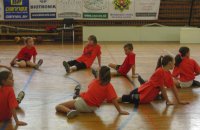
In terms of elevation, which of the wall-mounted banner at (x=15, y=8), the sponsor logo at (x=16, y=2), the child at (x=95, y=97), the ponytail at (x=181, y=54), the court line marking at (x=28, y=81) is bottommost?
the court line marking at (x=28, y=81)

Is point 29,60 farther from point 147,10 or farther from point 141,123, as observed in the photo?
point 147,10

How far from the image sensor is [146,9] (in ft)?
48.5

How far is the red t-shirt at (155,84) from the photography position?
5277mm

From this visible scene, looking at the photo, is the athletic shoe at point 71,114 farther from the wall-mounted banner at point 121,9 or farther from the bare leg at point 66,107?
the wall-mounted banner at point 121,9

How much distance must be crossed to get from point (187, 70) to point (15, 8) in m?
9.48

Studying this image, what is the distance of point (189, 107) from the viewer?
5328 mm

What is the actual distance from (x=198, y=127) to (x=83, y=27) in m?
10.5

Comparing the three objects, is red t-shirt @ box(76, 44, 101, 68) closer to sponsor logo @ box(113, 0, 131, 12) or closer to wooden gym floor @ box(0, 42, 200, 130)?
wooden gym floor @ box(0, 42, 200, 130)

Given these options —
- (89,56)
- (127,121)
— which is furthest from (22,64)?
(127,121)

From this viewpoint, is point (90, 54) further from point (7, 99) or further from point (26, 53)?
point (7, 99)

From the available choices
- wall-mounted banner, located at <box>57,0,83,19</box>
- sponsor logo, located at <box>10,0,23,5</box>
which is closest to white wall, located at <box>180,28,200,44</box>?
wall-mounted banner, located at <box>57,0,83,19</box>

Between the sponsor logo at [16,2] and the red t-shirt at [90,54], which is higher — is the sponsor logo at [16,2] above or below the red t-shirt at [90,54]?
above

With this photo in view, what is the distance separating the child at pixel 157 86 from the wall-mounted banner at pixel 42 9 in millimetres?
9564

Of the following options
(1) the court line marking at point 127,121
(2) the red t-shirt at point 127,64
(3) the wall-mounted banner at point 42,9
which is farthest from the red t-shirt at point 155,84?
(3) the wall-mounted banner at point 42,9
